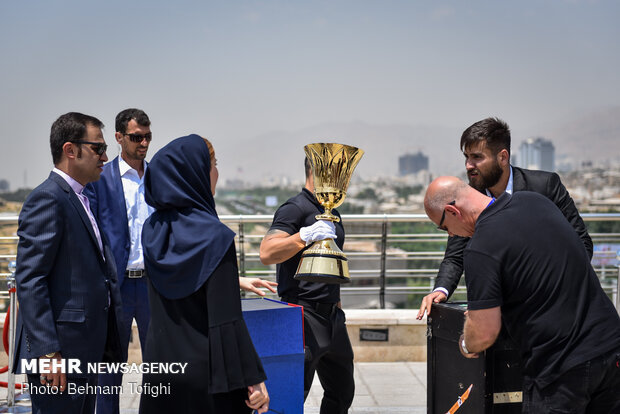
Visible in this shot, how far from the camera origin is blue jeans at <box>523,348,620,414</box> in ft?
8.40

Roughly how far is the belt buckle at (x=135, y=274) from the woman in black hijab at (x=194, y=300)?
172 cm

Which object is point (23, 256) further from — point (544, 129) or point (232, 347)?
point (544, 129)

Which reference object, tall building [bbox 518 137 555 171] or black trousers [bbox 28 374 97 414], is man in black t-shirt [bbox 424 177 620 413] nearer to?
black trousers [bbox 28 374 97 414]

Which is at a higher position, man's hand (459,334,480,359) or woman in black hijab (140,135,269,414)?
woman in black hijab (140,135,269,414)

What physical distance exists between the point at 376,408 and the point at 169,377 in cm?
316

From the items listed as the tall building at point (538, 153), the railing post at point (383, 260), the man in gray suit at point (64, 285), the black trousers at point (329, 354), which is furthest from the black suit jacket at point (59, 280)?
the tall building at point (538, 153)

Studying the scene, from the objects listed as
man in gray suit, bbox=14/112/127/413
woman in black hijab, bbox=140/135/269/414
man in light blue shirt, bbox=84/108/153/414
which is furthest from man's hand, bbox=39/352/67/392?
man in light blue shirt, bbox=84/108/153/414

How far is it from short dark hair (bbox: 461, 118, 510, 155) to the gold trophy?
2.08 ft

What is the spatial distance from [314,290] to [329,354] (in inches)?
16.7

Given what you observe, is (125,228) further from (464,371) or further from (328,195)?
(464,371)

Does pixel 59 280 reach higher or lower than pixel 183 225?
lower

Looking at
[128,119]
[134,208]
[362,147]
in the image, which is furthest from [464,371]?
[362,147]

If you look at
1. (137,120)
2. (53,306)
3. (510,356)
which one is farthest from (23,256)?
(510,356)

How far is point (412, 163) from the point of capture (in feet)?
283
